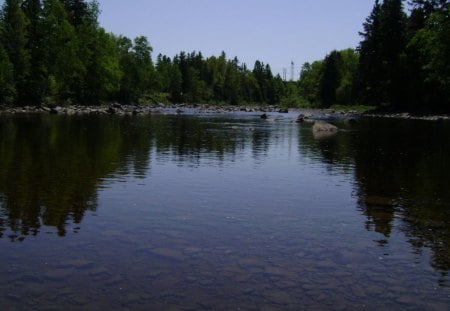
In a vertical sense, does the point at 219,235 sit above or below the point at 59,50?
below

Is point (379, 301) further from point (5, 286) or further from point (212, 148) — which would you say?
point (212, 148)

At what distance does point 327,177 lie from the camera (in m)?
20.8

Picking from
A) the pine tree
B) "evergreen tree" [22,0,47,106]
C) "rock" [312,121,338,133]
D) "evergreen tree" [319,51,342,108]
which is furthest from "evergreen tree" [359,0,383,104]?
"evergreen tree" [22,0,47,106]

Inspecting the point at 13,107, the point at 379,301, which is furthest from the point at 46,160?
the point at 13,107

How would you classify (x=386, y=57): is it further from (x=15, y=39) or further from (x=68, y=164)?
(x=68, y=164)

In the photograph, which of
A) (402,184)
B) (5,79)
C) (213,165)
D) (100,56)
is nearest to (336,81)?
(100,56)

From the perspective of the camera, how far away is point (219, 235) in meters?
11.6

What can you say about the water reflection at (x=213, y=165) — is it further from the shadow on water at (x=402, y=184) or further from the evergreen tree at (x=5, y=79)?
the evergreen tree at (x=5, y=79)

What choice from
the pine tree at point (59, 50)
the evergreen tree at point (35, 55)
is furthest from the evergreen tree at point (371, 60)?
the evergreen tree at point (35, 55)

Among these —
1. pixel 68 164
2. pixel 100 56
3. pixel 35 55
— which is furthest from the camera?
pixel 100 56

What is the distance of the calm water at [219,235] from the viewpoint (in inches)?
320

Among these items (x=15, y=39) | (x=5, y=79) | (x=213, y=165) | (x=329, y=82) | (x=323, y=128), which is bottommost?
(x=213, y=165)

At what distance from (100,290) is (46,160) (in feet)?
53.8

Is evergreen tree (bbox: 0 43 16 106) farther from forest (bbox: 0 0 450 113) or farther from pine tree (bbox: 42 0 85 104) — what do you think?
pine tree (bbox: 42 0 85 104)
